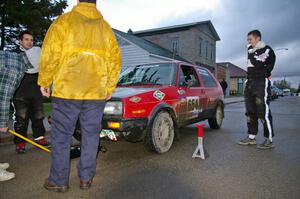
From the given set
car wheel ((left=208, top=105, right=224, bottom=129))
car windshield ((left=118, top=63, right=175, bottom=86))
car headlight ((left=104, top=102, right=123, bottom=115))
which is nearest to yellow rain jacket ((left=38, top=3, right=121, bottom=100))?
car headlight ((left=104, top=102, right=123, bottom=115))

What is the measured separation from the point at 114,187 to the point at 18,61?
7.46 feet

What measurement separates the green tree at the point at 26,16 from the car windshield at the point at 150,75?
39.4 feet

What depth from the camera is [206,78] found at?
638 cm

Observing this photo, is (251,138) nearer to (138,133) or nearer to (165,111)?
(165,111)

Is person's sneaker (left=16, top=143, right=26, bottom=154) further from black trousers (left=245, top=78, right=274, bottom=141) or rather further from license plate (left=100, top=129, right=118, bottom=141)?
black trousers (left=245, top=78, right=274, bottom=141)

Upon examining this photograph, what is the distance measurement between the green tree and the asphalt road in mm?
11992

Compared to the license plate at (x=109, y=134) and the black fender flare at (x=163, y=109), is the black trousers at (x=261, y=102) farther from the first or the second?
the license plate at (x=109, y=134)

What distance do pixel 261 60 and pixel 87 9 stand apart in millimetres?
3414

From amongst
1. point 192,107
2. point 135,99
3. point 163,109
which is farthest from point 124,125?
point 192,107

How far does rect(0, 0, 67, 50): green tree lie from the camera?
14.7 m

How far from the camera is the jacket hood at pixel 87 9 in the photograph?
2771 mm

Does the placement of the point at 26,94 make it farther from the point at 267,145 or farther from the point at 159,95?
the point at 267,145

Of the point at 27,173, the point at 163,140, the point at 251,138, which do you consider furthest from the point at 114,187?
the point at 251,138

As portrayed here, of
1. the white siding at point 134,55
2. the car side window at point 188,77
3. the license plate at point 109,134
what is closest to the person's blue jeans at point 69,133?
the license plate at point 109,134
